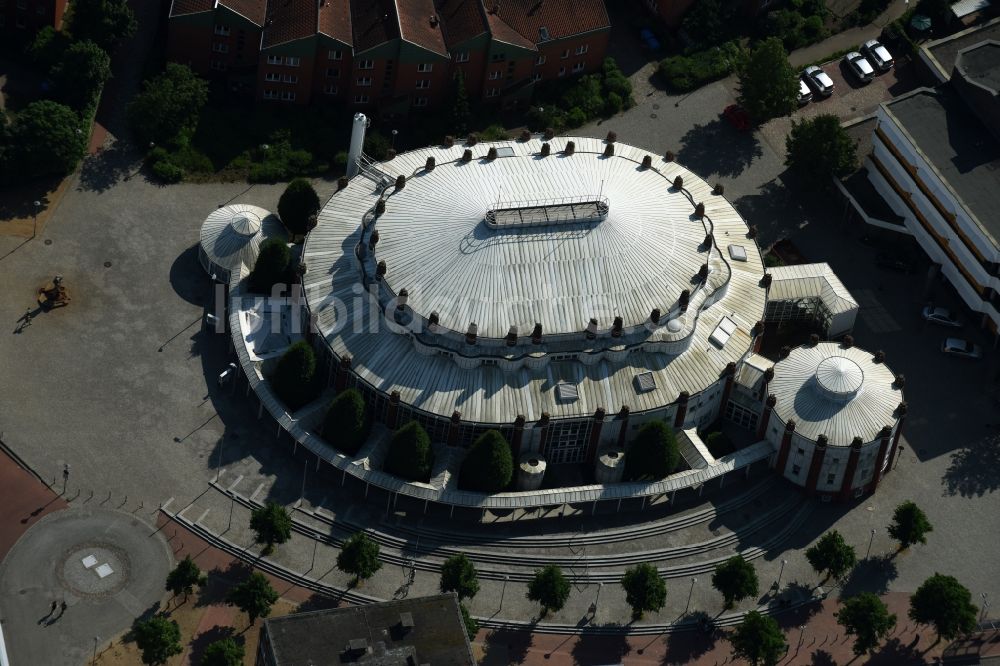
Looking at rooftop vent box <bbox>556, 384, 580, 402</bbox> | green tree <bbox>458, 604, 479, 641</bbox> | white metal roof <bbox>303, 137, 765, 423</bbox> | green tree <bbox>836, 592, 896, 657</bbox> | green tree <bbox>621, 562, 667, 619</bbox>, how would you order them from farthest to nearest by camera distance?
1. white metal roof <bbox>303, 137, 765, 423</bbox>
2. rooftop vent box <bbox>556, 384, 580, 402</bbox>
3. green tree <bbox>621, 562, 667, 619</bbox>
4. green tree <bbox>836, 592, 896, 657</bbox>
5. green tree <bbox>458, 604, 479, 641</bbox>

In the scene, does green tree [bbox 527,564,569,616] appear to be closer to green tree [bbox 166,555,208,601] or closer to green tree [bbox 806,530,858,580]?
green tree [bbox 806,530,858,580]

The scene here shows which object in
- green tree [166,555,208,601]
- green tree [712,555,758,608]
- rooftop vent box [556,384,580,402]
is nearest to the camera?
green tree [166,555,208,601]

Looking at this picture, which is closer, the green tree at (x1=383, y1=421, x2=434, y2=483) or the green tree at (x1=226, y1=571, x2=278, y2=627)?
the green tree at (x1=226, y1=571, x2=278, y2=627)

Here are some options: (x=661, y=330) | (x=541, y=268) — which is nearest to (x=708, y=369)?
(x=661, y=330)

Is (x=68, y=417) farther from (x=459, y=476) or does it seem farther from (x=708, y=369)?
(x=708, y=369)

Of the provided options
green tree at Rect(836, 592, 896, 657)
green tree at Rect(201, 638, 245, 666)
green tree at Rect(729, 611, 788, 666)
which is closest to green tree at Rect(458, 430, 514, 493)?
green tree at Rect(729, 611, 788, 666)

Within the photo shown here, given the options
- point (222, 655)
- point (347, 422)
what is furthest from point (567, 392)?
point (222, 655)

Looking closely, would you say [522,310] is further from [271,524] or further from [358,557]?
[271,524]

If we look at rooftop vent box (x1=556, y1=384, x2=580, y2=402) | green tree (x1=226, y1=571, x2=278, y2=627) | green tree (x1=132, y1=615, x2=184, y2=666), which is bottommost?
green tree (x1=132, y1=615, x2=184, y2=666)
